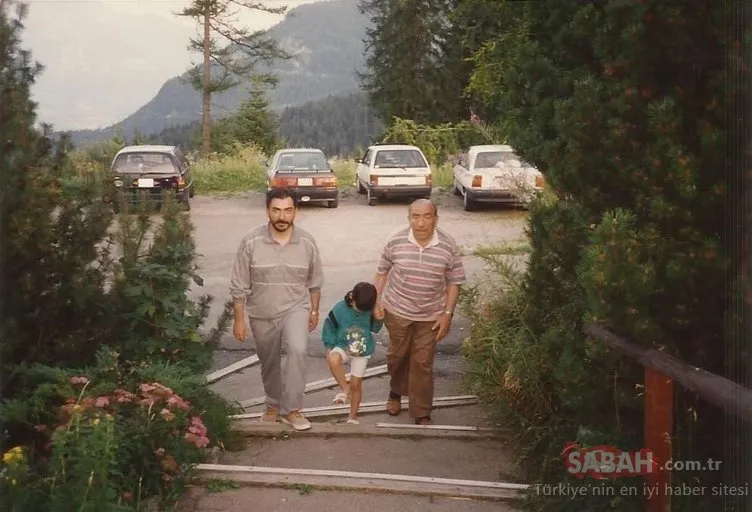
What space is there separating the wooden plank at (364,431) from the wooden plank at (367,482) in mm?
829

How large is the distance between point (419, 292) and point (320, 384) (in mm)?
1990

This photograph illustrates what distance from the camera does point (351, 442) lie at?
17.1ft

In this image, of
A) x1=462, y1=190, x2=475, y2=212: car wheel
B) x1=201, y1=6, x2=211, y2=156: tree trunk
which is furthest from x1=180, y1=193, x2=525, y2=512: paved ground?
x1=201, y1=6, x2=211, y2=156: tree trunk

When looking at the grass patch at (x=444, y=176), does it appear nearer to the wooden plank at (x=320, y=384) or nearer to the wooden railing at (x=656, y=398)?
the wooden plank at (x=320, y=384)

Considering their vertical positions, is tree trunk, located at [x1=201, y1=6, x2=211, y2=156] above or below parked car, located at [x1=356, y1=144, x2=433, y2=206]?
above

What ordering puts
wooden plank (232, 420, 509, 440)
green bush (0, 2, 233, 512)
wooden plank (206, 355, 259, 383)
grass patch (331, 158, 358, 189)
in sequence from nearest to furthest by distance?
1. green bush (0, 2, 233, 512)
2. wooden plank (232, 420, 509, 440)
3. wooden plank (206, 355, 259, 383)
4. grass patch (331, 158, 358, 189)

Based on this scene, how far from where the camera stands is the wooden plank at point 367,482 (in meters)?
4.15

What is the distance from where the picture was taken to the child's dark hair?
5.55 m

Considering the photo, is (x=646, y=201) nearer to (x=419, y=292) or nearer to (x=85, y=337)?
(x=419, y=292)

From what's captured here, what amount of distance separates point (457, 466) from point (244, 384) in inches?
117

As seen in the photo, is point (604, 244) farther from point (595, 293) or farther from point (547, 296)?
point (547, 296)

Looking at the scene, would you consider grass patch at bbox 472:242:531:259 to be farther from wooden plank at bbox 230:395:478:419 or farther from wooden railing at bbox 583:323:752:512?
wooden railing at bbox 583:323:752:512

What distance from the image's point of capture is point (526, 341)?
608cm

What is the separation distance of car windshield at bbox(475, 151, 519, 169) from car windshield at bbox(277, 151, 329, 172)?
145 inches
